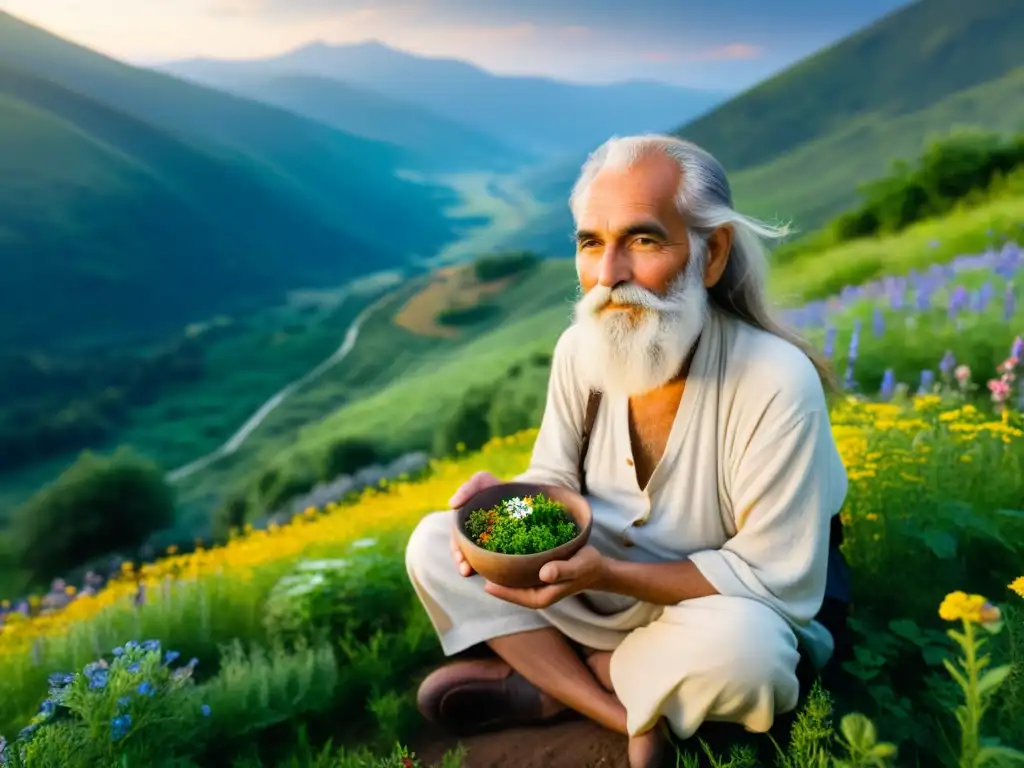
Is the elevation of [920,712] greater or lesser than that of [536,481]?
lesser

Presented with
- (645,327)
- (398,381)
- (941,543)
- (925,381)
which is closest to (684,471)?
(645,327)

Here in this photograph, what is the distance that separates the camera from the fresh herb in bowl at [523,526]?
2109 millimetres

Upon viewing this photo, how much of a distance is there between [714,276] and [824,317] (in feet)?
16.4

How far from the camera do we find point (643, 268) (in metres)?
2.18

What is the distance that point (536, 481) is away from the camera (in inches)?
99.7

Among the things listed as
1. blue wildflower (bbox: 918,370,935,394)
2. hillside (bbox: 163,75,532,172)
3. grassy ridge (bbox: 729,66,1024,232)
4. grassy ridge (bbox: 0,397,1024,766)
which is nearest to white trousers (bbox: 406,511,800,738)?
grassy ridge (bbox: 0,397,1024,766)

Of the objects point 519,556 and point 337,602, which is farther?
point 337,602

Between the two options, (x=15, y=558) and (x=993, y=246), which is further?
(x=15, y=558)

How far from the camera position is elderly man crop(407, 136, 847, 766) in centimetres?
213

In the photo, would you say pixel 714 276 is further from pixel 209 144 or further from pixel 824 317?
pixel 209 144

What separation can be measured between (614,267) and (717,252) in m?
0.35

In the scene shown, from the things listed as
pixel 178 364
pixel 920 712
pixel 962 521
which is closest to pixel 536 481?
pixel 920 712

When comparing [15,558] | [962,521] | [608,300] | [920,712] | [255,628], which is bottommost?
[15,558]

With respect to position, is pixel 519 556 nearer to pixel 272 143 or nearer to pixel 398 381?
pixel 398 381
